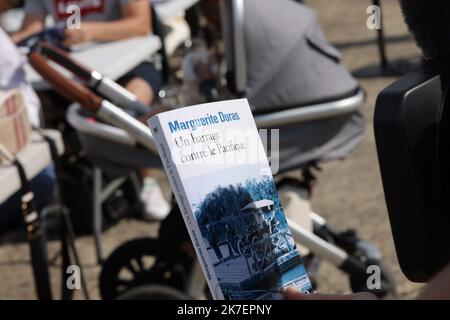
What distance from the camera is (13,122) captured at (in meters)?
2.58

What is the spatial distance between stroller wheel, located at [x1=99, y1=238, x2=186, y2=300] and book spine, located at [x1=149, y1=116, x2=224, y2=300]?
1489 millimetres

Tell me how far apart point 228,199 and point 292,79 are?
5.62ft

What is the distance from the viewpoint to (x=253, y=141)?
1.35 m

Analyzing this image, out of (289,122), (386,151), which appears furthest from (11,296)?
(386,151)

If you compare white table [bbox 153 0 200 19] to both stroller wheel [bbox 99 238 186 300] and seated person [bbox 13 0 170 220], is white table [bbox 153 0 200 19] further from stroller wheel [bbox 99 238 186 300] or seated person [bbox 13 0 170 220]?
stroller wheel [bbox 99 238 186 300]

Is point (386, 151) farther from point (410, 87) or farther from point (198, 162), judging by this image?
point (198, 162)

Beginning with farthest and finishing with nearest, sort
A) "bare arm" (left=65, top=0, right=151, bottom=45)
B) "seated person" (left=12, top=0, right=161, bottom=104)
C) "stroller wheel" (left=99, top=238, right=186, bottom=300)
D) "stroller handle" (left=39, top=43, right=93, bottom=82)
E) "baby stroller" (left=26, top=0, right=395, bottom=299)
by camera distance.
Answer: "bare arm" (left=65, top=0, right=151, bottom=45) < "seated person" (left=12, top=0, right=161, bottom=104) < "stroller wheel" (left=99, top=238, right=186, bottom=300) < "baby stroller" (left=26, top=0, right=395, bottom=299) < "stroller handle" (left=39, top=43, right=93, bottom=82)

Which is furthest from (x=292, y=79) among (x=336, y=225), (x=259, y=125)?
(x=336, y=225)

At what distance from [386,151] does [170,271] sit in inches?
67.9

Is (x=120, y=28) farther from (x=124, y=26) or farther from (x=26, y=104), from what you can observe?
(x=26, y=104)

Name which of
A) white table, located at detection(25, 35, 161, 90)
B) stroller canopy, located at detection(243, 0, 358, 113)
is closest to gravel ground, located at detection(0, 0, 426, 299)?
stroller canopy, located at detection(243, 0, 358, 113)

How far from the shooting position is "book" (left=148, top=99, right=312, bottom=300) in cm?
128

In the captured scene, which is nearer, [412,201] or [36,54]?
[412,201]

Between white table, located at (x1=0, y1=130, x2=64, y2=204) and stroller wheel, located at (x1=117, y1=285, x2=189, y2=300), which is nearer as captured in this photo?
white table, located at (x1=0, y1=130, x2=64, y2=204)
